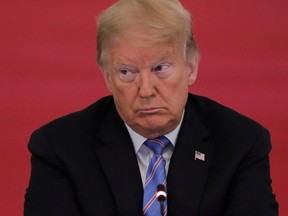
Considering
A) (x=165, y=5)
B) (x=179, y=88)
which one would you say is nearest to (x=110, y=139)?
(x=179, y=88)

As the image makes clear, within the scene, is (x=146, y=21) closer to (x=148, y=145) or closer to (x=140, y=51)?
(x=140, y=51)

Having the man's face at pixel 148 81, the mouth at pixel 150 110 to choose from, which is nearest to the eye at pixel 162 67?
the man's face at pixel 148 81

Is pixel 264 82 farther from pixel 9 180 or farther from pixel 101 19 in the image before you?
pixel 101 19

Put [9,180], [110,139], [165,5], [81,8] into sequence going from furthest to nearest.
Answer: [81,8]
[9,180]
[110,139]
[165,5]

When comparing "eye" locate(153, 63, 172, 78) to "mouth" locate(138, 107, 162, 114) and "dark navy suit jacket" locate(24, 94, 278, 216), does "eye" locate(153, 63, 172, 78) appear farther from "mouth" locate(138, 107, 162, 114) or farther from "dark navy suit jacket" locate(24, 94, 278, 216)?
"dark navy suit jacket" locate(24, 94, 278, 216)

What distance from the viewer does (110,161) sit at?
1.95 m

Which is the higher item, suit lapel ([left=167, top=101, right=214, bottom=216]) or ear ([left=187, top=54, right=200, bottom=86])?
ear ([left=187, top=54, right=200, bottom=86])

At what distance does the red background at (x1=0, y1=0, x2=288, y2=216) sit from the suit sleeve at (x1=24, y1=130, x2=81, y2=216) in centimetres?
97

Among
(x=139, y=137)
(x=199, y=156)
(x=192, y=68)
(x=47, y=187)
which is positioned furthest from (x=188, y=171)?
(x=47, y=187)

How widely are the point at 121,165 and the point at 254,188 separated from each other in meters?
0.38

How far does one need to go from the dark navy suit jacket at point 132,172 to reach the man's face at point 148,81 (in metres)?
0.12

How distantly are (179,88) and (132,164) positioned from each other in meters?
0.26

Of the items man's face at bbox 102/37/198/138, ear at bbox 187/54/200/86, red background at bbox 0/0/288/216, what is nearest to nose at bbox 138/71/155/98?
man's face at bbox 102/37/198/138

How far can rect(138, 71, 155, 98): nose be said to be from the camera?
1.80 metres
